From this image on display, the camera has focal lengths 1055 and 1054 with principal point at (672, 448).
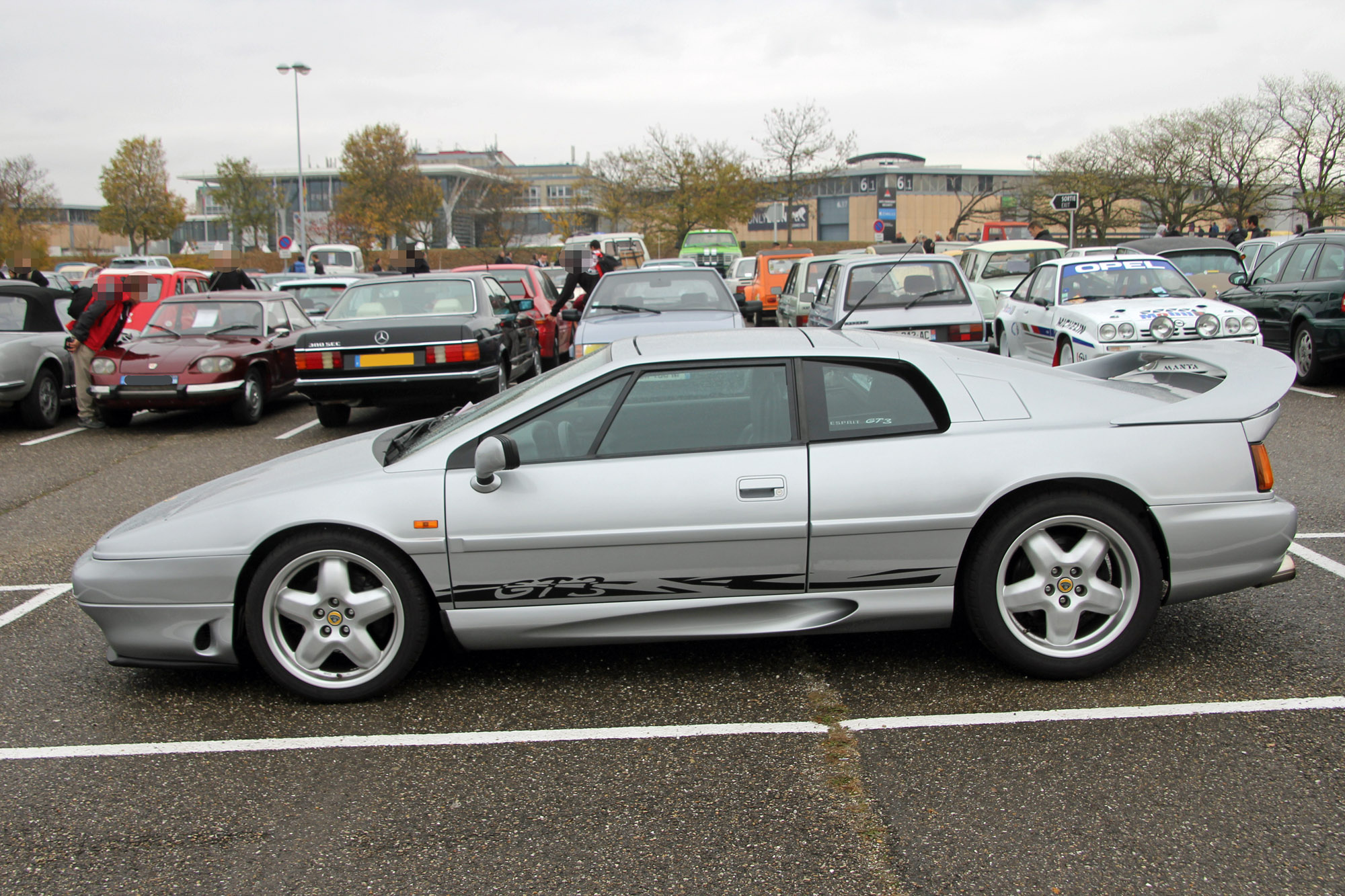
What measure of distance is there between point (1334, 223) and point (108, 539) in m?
52.3

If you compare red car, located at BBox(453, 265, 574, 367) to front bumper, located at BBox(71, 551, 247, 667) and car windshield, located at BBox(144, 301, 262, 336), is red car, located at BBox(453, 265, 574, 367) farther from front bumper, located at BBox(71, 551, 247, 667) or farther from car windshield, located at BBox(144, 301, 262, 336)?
front bumper, located at BBox(71, 551, 247, 667)

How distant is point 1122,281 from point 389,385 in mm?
7432

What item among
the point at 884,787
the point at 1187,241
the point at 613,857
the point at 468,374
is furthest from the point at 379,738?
the point at 1187,241

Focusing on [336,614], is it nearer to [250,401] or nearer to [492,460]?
[492,460]

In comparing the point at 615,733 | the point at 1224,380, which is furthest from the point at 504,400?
the point at 1224,380

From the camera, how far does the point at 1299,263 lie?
12.3 metres

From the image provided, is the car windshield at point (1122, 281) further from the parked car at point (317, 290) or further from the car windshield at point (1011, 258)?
the parked car at point (317, 290)

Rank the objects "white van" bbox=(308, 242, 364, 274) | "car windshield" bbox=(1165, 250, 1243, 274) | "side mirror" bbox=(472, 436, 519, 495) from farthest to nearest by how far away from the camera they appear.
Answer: "white van" bbox=(308, 242, 364, 274) → "car windshield" bbox=(1165, 250, 1243, 274) → "side mirror" bbox=(472, 436, 519, 495)

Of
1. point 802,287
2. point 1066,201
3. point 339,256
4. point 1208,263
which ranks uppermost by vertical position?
point 1066,201

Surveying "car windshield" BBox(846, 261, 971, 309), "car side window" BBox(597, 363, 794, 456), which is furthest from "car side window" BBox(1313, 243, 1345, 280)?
"car side window" BBox(597, 363, 794, 456)

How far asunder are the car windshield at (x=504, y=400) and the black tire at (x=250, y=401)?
7.47 metres

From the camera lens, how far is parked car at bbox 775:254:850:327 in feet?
49.2

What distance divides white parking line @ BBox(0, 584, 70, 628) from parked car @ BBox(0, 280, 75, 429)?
6.47 m

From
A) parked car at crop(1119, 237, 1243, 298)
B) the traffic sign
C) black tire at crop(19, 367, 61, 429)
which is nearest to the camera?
black tire at crop(19, 367, 61, 429)
